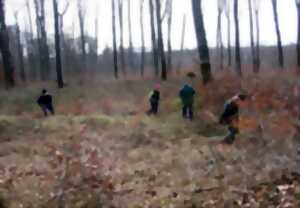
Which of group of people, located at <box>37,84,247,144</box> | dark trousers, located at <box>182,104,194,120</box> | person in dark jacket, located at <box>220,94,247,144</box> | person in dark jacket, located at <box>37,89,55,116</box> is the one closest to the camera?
person in dark jacket, located at <box>220,94,247,144</box>

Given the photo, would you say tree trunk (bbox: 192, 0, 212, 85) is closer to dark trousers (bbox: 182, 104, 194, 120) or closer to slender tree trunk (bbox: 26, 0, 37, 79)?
dark trousers (bbox: 182, 104, 194, 120)

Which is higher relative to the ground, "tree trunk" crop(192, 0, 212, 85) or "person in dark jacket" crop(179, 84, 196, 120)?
"tree trunk" crop(192, 0, 212, 85)

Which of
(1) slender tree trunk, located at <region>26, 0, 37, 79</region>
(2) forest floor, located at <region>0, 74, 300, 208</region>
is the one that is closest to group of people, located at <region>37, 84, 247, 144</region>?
(2) forest floor, located at <region>0, 74, 300, 208</region>

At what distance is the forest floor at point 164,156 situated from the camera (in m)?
9.32

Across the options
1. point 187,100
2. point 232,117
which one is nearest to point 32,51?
point 187,100

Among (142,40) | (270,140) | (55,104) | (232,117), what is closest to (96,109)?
(55,104)

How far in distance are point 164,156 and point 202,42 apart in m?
10.4

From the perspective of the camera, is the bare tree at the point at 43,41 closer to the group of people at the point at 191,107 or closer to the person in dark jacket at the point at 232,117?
the group of people at the point at 191,107

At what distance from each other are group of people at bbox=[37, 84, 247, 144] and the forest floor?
12.9 inches

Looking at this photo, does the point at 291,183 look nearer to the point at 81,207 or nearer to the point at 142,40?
the point at 81,207

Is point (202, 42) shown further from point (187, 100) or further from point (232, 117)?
point (232, 117)

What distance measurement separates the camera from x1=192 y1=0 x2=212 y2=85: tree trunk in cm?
2294

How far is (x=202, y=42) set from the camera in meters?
23.1

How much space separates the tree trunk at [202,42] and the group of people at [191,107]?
2.17 meters
